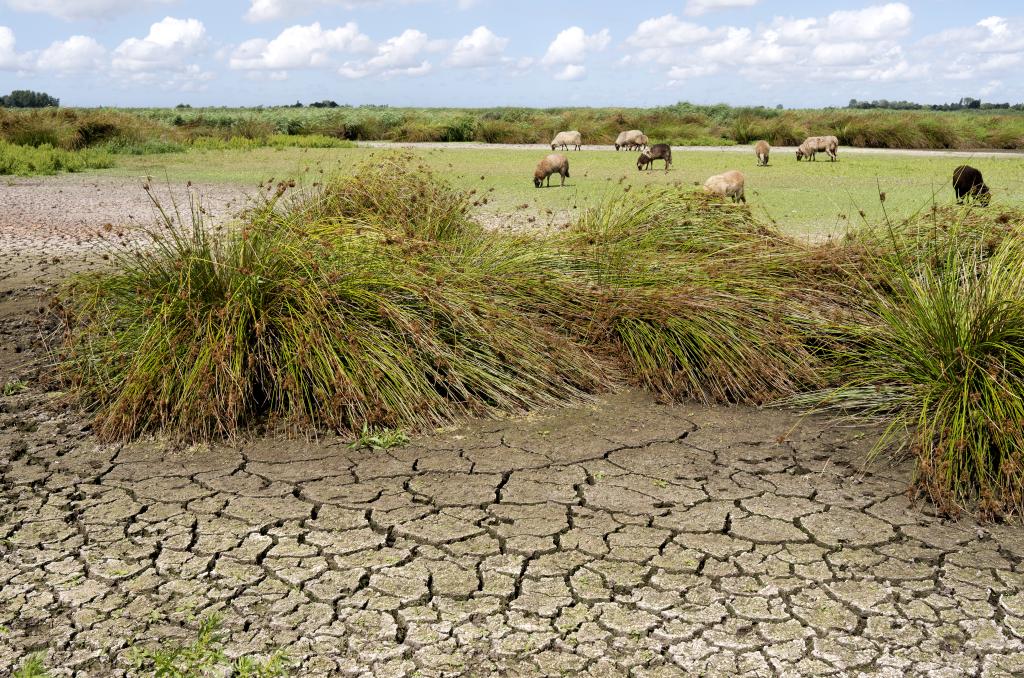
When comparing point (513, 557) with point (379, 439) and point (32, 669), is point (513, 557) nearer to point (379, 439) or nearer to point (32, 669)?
point (379, 439)

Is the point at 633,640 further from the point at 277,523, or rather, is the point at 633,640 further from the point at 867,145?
the point at 867,145

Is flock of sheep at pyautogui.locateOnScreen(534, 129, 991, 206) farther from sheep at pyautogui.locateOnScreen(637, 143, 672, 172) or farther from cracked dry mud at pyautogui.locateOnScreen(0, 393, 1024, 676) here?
cracked dry mud at pyautogui.locateOnScreen(0, 393, 1024, 676)

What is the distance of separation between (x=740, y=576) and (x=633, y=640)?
0.60 metres

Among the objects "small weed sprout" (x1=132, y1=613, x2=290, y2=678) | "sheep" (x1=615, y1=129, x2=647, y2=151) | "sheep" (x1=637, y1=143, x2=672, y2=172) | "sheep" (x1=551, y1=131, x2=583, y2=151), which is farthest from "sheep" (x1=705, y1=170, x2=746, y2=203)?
"sheep" (x1=551, y1=131, x2=583, y2=151)

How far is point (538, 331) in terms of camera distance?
5305mm

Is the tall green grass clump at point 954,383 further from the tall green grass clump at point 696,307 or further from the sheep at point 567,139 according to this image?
the sheep at point 567,139

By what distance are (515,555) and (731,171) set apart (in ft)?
24.2

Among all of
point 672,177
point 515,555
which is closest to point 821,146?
point 672,177

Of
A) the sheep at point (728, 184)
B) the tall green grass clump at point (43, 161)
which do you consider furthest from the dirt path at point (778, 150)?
the sheep at point (728, 184)

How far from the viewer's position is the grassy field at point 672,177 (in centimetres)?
1170

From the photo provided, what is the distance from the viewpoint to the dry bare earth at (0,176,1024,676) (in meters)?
2.91

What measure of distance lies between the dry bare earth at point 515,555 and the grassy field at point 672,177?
3.69 meters

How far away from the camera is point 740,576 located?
3.34 meters

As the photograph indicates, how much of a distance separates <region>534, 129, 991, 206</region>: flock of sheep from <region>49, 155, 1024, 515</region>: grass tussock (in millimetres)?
1207
